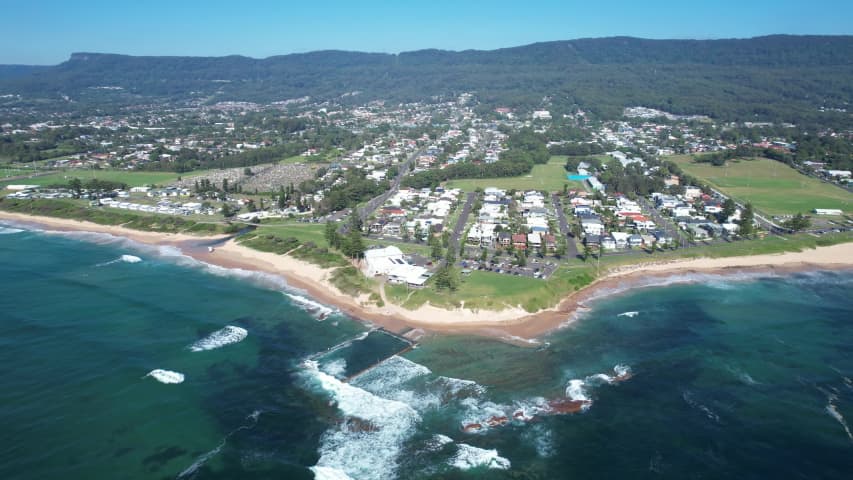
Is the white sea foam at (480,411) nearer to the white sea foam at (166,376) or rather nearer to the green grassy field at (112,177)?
the white sea foam at (166,376)

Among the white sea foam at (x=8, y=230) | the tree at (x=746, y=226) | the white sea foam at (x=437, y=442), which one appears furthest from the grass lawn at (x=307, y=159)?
the white sea foam at (x=437, y=442)

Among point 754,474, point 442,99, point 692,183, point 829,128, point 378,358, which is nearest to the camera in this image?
point 754,474

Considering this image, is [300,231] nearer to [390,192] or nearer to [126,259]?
[126,259]

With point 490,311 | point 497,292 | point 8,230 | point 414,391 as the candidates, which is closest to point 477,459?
point 414,391

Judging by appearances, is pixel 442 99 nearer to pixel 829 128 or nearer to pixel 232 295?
pixel 829 128

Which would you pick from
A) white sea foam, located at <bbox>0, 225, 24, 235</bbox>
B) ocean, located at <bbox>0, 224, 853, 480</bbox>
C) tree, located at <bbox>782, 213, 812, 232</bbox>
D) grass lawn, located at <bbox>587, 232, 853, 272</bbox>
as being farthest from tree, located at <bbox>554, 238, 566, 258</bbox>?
white sea foam, located at <bbox>0, 225, 24, 235</bbox>

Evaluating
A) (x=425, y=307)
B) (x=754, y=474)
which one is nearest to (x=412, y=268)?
(x=425, y=307)
